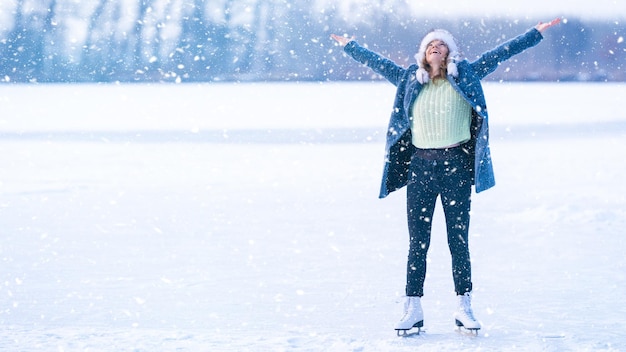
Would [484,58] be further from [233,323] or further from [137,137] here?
[137,137]

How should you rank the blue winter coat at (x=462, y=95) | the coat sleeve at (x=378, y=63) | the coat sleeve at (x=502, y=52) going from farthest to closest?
the coat sleeve at (x=378, y=63)
the coat sleeve at (x=502, y=52)
the blue winter coat at (x=462, y=95)

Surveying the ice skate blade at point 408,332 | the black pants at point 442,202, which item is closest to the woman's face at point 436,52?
the black pants at point 442,202

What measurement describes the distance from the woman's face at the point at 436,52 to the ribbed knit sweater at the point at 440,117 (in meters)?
0.09

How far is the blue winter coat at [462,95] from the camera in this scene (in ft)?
12.8

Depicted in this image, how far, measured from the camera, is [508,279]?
529 cm

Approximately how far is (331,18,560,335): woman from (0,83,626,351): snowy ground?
1.07 feet

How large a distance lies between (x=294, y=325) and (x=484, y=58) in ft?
4.96

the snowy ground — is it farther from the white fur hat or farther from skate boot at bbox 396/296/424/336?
the white fur hat

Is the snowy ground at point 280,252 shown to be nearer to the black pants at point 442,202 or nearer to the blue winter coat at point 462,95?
the black pants at point 442,202

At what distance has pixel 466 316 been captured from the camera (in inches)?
159

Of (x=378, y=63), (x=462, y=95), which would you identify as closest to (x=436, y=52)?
(x=462, y=95)

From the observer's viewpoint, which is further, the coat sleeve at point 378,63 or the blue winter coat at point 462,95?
the coat sleeve at point 378,63

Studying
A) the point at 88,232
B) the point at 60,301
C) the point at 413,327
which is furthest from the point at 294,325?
the point at 88,232

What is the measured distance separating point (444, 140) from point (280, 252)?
245 centimetres
